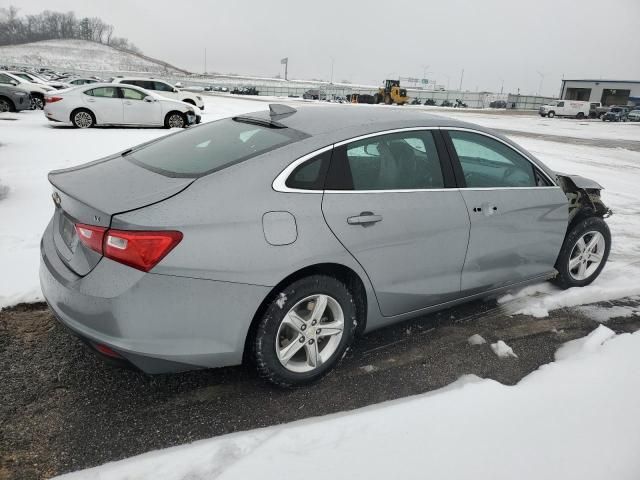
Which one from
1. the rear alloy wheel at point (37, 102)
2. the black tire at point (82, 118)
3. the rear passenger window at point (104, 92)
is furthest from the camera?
the rear alloy wheel at point (37, 102)

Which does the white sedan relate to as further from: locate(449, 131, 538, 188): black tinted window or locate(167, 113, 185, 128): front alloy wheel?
locate(449, 131, 538, 188): black tinted window

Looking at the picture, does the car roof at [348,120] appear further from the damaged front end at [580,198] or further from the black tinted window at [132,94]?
the black tinted window at [132,94]

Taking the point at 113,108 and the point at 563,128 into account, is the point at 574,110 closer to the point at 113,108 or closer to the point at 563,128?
the point at 563,128

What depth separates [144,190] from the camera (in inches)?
95.3

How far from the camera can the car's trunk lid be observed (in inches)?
90.7

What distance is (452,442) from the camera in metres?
2.36

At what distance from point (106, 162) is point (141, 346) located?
1371 millimetres

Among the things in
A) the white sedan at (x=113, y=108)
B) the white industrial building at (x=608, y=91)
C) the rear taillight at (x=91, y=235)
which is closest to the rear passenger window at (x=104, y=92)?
the white sedan at (x=113, y=108)

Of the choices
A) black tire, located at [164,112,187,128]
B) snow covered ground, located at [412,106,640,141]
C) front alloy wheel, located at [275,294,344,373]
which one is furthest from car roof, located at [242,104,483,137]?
snow covered ground, located at [412,106,640,141]

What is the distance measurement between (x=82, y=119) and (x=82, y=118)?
29 mm

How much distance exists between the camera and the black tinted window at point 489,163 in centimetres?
341

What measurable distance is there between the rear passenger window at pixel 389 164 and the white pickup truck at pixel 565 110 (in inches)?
2005

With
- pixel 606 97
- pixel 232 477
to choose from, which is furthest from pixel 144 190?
pixel 606 97

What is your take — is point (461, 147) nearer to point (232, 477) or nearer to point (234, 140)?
point (234, 140)
